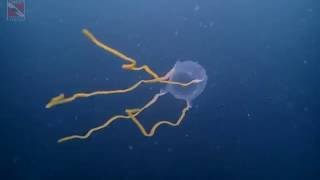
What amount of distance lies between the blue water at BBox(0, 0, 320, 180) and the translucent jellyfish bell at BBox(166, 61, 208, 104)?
0.02 m

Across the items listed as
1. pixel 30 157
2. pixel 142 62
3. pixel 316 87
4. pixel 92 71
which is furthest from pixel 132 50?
pixel 316 87

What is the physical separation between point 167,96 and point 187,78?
0.10 metres

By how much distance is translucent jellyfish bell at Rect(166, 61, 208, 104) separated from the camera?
1508 millimetres

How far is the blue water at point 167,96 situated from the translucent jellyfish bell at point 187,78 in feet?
0.08

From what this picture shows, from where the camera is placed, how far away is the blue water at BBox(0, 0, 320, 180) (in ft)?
4.87

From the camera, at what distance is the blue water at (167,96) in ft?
4.87

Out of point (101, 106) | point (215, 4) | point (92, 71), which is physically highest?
point (215, 4)

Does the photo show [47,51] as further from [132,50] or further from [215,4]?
[215,4]

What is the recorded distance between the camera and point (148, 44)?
1.51 meters

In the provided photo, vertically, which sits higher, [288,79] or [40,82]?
[288,79]

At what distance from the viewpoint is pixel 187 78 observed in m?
1.51

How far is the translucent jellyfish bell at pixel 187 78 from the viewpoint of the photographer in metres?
1.51

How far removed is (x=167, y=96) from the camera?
4.99 feet

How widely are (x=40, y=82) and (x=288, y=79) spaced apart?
2.97 ft
